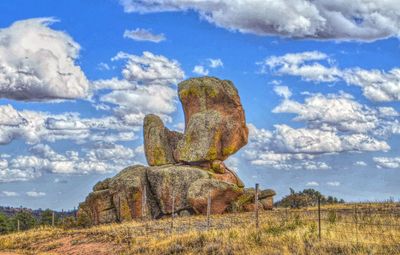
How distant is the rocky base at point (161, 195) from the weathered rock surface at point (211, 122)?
211cm

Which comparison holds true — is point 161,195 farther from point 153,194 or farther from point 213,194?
point 213,194

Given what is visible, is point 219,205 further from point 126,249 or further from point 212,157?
point 126,249

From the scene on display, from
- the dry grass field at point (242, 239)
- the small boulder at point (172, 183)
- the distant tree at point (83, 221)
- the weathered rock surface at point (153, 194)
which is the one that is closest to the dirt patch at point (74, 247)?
the dry grass field at point (242, 239)

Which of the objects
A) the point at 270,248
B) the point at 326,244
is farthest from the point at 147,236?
the point at 326,244

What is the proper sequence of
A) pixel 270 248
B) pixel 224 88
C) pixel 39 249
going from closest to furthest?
pixel 270 248, pixel 39 249, pixel 224 88

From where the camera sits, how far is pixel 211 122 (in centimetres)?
5453

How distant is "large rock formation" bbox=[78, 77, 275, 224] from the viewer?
47875 millimetres

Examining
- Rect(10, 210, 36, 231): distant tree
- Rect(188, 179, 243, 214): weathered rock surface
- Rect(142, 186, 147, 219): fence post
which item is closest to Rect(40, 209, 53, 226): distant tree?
Rect(10, 210, 36, 231): distant tree

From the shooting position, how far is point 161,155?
56875mm

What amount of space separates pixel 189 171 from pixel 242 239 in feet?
81.8

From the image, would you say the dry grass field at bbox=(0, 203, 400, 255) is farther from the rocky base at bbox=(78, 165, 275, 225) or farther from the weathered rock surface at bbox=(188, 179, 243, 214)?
the rocky base at bbox=(78, 165, 275, 225)

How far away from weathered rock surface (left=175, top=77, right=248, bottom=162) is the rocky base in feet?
6.91

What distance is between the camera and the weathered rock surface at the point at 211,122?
5394 centimetres

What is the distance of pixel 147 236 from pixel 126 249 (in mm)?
3185
